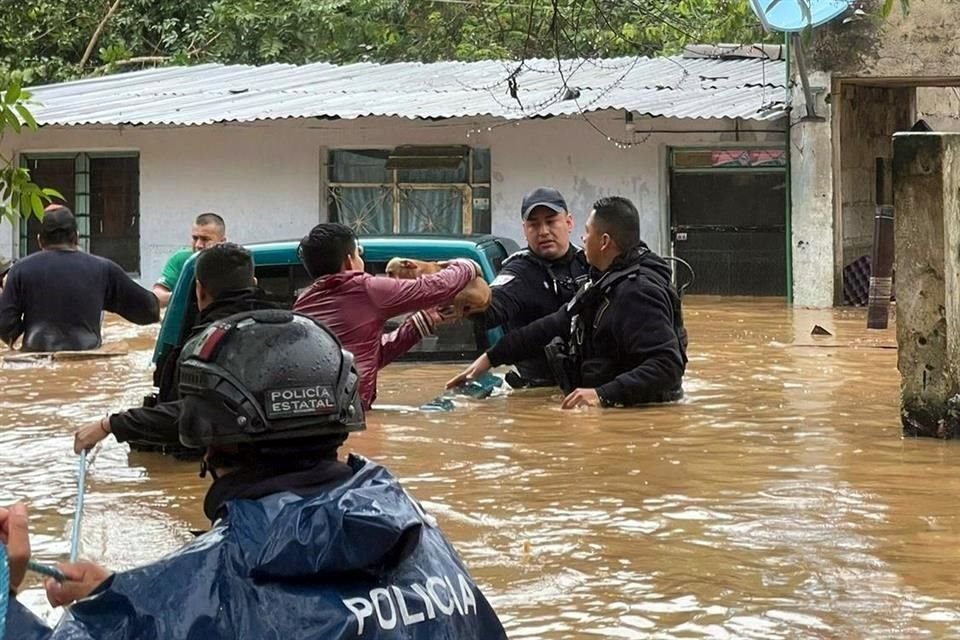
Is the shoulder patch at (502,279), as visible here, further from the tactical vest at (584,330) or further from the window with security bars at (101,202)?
the window with security bars at (101,202)

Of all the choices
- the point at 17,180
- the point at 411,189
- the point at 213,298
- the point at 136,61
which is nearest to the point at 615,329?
the point at 213,298

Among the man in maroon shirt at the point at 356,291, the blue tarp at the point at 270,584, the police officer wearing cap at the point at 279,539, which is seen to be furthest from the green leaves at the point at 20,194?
the man in maroon shirt at the point at 356,291

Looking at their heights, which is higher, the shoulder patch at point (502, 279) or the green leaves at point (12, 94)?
the green leaves at point (12, 94)

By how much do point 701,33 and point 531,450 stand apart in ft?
50.8

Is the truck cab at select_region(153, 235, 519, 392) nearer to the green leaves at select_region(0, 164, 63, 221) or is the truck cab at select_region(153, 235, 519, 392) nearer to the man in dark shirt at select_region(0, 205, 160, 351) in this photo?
the man in dark shirt at select_region(0, 205, 160, 351)

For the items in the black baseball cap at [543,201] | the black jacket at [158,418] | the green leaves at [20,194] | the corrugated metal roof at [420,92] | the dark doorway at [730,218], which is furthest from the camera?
the dark doorway at [730,218]

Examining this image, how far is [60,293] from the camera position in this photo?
11.3m

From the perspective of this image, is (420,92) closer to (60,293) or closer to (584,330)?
(60,293)

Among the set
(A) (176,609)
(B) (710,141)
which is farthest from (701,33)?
(A) (176,609)

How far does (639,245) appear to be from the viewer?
8836mm

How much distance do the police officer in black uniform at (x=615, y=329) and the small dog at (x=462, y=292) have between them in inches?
27.5

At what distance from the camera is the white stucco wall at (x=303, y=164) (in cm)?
2034

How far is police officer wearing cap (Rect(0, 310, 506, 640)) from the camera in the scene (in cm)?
234

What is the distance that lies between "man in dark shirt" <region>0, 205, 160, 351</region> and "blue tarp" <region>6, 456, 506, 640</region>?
27.2 ft
